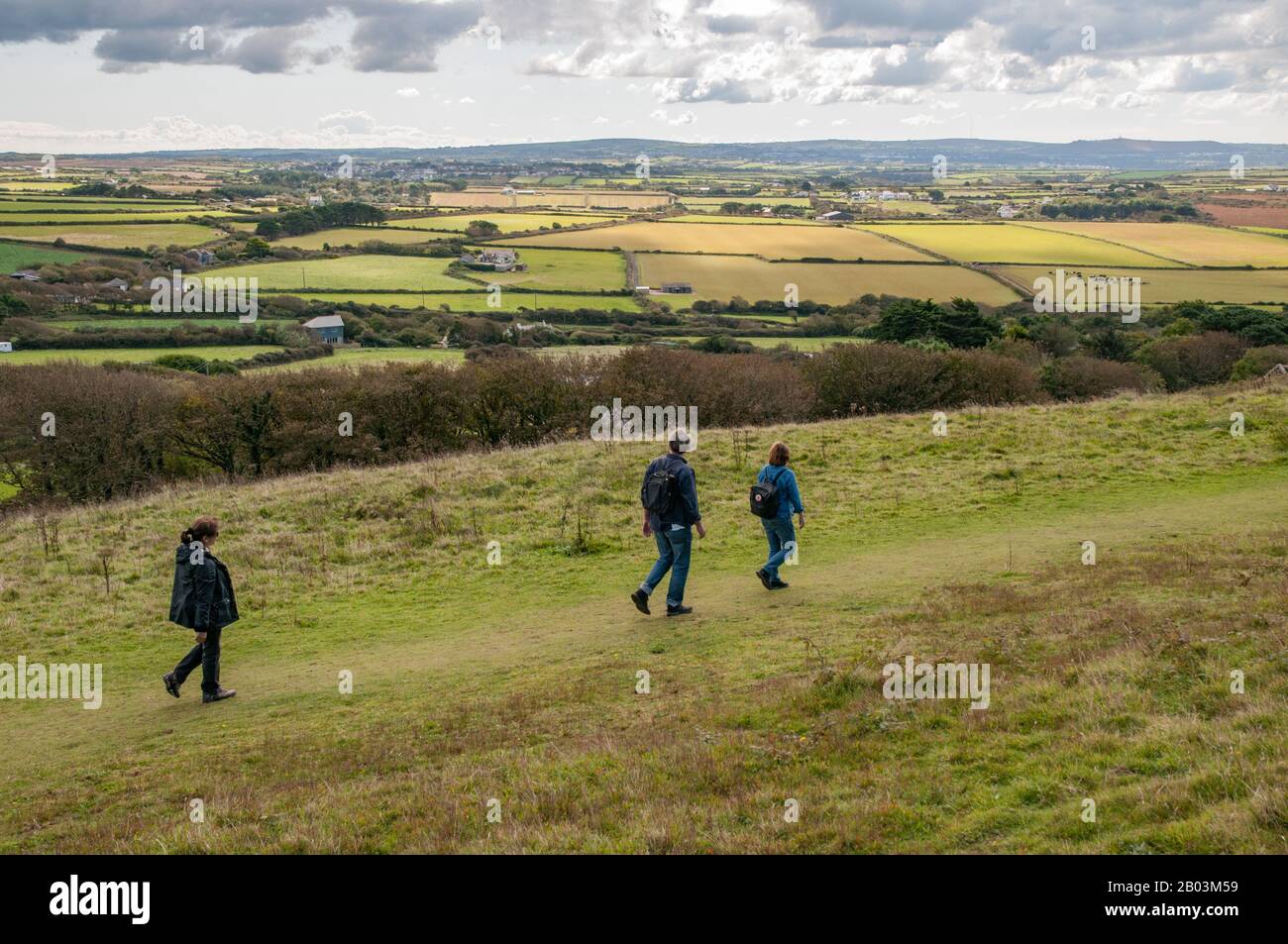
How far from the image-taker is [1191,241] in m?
102

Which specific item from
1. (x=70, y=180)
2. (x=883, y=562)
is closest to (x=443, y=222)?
(x=70, y=180)

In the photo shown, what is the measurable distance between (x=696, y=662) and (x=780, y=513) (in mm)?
3643

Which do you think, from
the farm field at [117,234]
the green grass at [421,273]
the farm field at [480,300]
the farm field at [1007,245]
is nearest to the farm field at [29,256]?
the farm field at [117,234]

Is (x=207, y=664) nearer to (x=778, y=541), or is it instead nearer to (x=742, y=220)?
(x=778, y=541)

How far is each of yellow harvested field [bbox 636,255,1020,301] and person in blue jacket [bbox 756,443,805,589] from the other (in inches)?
2537

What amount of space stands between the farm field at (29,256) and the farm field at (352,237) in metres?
20.9

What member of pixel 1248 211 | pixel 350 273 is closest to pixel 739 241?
pixel 350 273

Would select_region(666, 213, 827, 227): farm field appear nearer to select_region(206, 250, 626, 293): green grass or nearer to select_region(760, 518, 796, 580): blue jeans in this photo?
select_region(206, 250, 626, 293): green grass

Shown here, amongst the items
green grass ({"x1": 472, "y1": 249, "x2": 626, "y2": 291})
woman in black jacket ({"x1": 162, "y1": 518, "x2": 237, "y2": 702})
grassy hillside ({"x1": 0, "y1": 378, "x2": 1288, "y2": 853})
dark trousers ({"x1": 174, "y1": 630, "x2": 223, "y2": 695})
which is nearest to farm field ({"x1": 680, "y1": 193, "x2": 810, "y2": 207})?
green grass ({"x1": 472, "y1": 249, "x2": 626, "y2": 291})

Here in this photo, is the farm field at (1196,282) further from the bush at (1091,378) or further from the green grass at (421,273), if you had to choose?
the green grass at (421,273)

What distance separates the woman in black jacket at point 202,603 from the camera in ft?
38.9

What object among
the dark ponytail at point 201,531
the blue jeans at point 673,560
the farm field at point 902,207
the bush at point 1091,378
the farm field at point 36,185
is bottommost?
the blue jeans at point 673,560
